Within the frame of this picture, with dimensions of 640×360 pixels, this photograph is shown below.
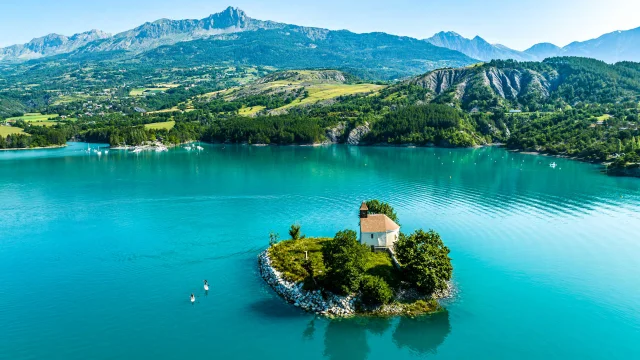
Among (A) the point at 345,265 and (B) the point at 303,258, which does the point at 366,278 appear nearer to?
Result: (A) the point at 345,265

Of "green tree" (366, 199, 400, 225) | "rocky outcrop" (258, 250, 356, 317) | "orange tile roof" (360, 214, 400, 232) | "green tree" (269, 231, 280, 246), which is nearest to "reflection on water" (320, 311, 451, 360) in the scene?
"rocky outcrop" (258, 250, 356, 317)

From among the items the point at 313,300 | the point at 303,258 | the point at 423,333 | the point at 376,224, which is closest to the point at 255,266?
the point at 303,258

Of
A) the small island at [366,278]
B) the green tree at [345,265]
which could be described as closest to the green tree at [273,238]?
the small island at [366,278]

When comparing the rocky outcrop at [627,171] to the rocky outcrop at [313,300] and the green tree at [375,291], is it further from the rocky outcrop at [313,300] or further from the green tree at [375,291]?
the rocky outcrop at [313,300]

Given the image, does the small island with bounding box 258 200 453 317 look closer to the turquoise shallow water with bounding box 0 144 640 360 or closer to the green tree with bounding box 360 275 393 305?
the green tree with bounding box 360 275 393 305

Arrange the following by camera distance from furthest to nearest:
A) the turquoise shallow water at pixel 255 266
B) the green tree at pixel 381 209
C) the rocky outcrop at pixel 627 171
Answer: the rocky outcrop at pixel 627 171, the green tree at pixel 381 209, the turquoise shallow water at pixel 255 266

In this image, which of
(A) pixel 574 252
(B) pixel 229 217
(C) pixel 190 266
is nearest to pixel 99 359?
(C) pixel 190 266

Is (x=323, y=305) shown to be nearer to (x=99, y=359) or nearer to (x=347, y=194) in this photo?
(x=99, y=359)
